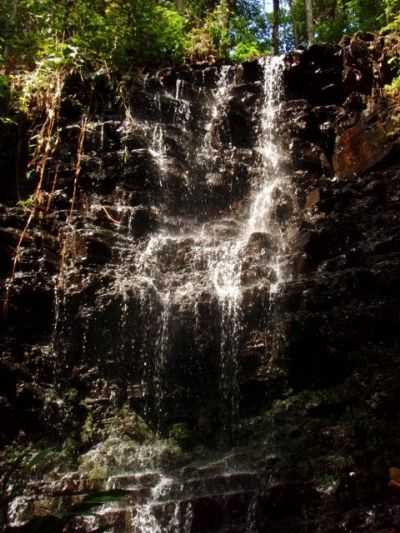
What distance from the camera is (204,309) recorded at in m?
7.67

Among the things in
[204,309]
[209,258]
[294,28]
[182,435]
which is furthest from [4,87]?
[294,28]

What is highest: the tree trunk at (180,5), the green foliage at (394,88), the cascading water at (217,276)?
the tree trunk at (180,5)

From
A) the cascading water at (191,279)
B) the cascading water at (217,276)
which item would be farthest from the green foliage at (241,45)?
the cascading water at (217,276)

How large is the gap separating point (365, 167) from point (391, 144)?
0.53m

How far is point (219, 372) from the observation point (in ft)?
24.2

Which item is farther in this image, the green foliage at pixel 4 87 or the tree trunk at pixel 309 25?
the tree trunk at pixel 309 25

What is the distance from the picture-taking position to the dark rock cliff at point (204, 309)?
5312 mm

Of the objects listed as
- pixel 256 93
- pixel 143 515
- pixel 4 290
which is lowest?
pixel 143 515

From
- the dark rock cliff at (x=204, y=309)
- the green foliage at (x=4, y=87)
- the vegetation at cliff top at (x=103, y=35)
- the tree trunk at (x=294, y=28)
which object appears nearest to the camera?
the dark rock cliff at (x=204, y=309)

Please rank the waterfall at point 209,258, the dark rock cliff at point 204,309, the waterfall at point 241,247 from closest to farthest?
the dark rock cliff at point 204,309 < the waterfall at point 241,247 < the waterfall at point 209,258

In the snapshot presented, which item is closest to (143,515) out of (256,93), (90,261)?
(90,261)

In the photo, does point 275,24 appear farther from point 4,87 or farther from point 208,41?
point 4,87

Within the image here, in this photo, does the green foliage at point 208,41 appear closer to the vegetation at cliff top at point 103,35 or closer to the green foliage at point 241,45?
the vegetation at cliff top at point 103,35

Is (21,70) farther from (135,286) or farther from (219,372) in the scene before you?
(219,372)
